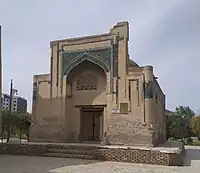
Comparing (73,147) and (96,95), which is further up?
(96,95)

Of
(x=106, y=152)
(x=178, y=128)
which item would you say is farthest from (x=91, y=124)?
(x=178, y=128)

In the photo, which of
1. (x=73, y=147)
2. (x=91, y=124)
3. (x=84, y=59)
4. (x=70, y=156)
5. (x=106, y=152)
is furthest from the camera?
(x=91, y=124)

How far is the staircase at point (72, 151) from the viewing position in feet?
41.4

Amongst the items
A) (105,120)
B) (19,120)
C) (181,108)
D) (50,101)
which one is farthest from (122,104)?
(181,108)

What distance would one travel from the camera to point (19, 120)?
2706cm

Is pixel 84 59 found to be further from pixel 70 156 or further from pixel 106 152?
pixel 106 152

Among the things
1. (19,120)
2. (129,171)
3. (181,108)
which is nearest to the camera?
(129,171)

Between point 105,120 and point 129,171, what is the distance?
6629 mm

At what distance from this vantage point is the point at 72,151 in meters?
13.2

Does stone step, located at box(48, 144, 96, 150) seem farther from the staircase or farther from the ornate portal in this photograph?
the ornate portal

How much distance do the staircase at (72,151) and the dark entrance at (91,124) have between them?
3.65 m

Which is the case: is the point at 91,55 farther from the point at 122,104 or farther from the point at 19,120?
the point at 19,120

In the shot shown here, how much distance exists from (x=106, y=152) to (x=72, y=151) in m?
1.80

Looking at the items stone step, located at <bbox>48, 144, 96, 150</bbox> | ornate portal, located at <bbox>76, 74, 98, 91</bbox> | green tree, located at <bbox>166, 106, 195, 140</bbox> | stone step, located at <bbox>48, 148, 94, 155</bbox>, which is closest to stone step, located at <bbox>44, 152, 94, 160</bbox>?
stone step, located at <bbox>48, 148, 94, 155</bbox>
